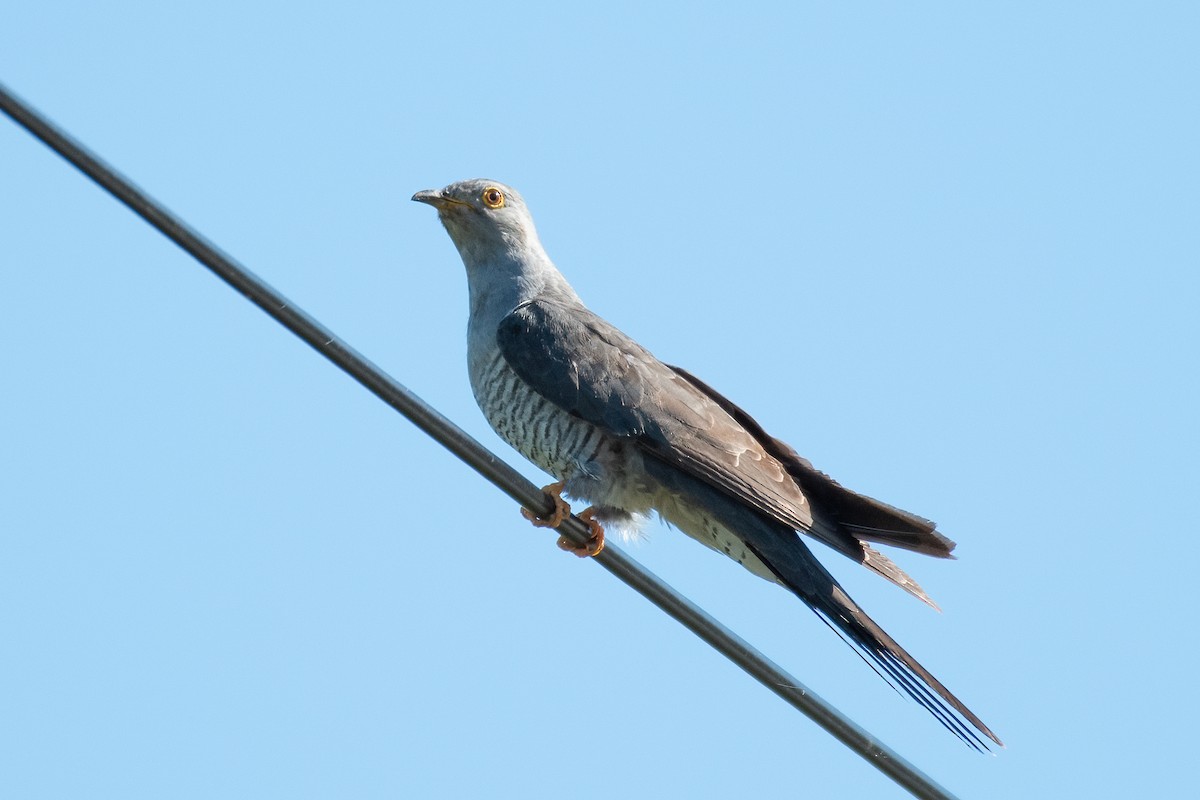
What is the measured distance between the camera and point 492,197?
21.6ft

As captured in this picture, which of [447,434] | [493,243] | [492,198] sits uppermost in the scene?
[492,198]

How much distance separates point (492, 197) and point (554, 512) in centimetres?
213

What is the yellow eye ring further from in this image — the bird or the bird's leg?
the bird's leg

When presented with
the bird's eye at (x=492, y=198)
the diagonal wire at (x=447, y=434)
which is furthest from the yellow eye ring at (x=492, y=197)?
the diagonal wire at (x=447, y=434)

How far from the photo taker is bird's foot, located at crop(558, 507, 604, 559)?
193 inches

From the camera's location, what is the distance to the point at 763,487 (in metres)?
5.22

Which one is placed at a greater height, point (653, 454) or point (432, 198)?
point (432, 198)

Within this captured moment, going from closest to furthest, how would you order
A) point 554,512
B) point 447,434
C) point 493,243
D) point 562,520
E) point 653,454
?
point 447,434 → point 562,520 → point 554,512 → point 653,454 → point 493,243

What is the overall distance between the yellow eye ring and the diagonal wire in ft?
8.65

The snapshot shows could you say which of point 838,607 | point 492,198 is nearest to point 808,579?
point 838,607

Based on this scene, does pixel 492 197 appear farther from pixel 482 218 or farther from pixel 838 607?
pixel 838 607

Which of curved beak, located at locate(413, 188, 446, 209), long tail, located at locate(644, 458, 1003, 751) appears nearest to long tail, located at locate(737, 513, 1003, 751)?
long tail, located at locate(644, 458, 1003, 751)

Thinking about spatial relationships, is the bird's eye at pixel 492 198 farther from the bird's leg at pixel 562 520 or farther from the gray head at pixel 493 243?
the bird's leg at pixel 562 520

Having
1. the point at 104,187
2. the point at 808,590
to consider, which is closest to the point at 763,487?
the point at 808,590
